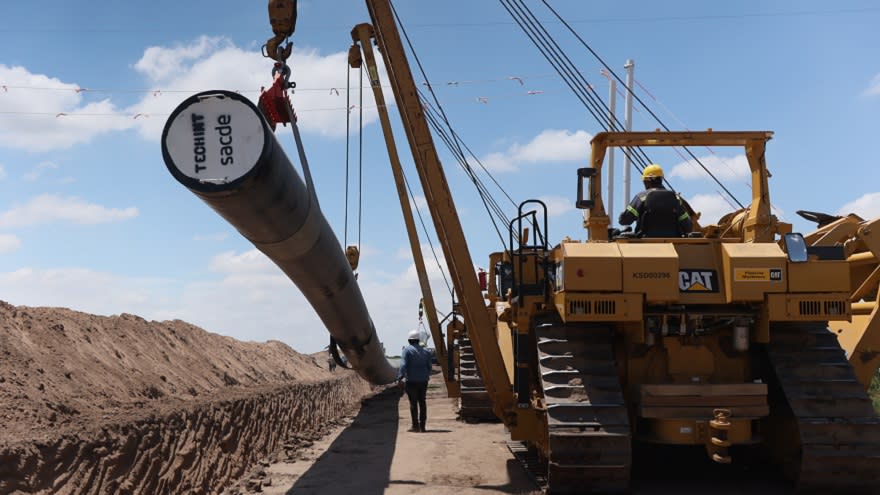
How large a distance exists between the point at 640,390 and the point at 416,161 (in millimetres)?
3655

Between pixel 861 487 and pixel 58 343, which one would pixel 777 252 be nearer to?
pixel 861 487

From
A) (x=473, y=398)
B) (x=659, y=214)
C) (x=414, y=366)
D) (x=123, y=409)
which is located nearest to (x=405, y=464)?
(x=123, y=409)

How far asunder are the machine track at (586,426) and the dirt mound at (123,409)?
4.02 metres

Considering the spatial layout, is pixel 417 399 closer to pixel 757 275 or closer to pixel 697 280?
pixel 697 280

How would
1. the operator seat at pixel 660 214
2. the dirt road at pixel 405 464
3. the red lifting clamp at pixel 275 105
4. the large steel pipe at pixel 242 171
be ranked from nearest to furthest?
the large steel pipe at pixel 242 171 < the red lifting clamp at pixel 275 105 < the operator seat at pixel 660 214 < the dirt road at pixel 405 464


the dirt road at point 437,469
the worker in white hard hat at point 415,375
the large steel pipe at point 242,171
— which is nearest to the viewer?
the large steel pipe at point 242,171

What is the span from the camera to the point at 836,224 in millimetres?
9836

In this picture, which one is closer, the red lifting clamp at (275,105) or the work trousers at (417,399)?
the red lifting clamp at (275,105)

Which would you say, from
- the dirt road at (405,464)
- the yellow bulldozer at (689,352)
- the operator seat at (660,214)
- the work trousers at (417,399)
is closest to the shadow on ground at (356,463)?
the dirt road at (405,464)

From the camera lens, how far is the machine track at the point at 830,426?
6.38m

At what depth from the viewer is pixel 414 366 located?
13.6 meters

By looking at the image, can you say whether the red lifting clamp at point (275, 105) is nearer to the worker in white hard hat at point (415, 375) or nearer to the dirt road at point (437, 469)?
the dirt road at point (437, 469)

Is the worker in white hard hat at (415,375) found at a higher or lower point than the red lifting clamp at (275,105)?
lower

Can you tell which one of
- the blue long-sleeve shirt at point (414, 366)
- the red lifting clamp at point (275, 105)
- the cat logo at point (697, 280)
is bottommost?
the blue long-sleeve shirt at point (414, 366)
